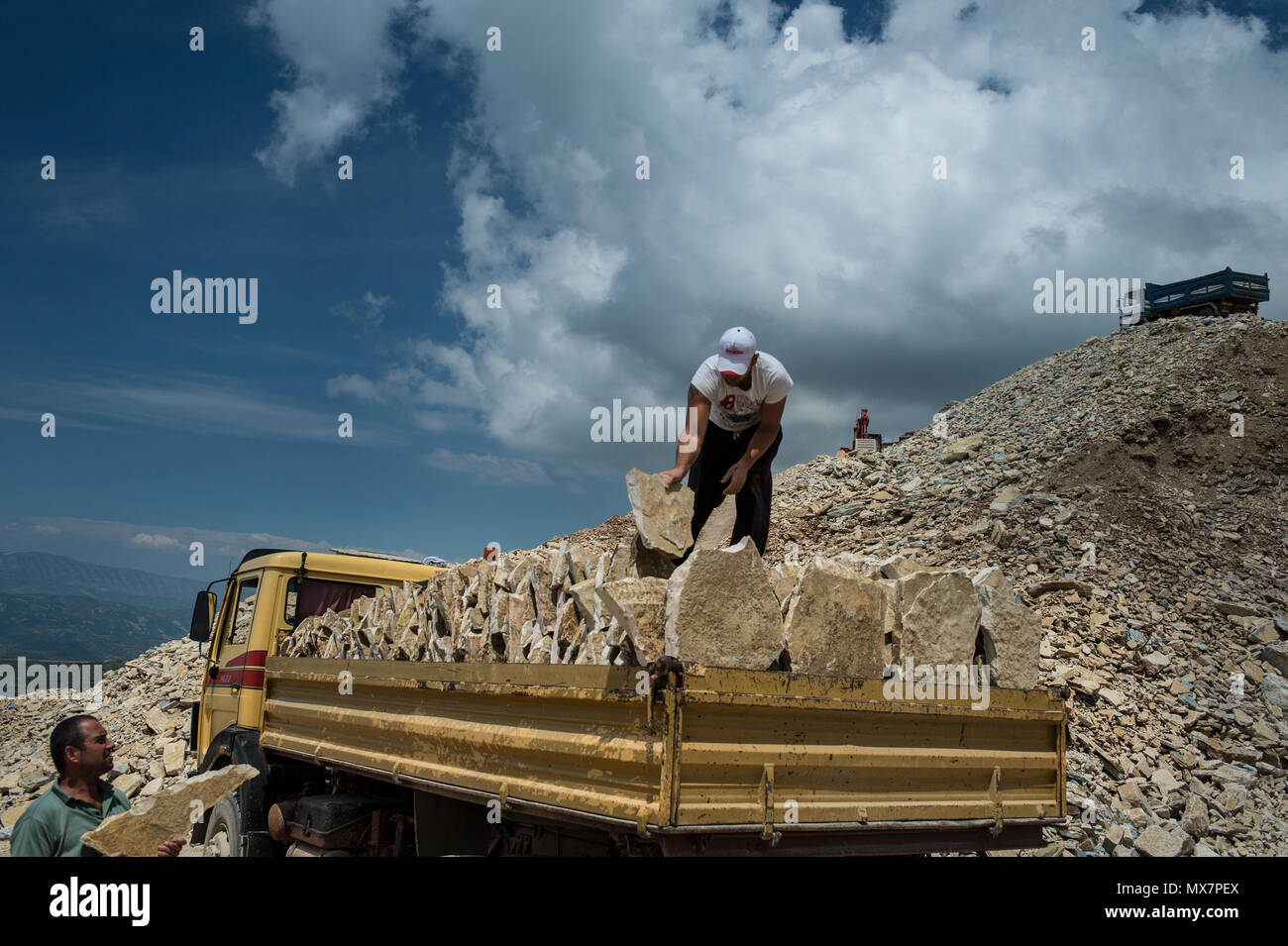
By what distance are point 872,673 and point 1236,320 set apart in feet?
60.5

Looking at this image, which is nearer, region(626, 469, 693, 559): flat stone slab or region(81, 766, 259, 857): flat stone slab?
region(81, 766, 259, 857): flat stone slab

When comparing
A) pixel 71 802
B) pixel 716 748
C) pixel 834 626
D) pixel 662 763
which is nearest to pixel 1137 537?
pixel 834 626

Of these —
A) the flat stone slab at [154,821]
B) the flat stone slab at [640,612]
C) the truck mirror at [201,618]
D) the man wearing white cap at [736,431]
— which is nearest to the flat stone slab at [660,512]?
the man wearing white cap at [736,431]

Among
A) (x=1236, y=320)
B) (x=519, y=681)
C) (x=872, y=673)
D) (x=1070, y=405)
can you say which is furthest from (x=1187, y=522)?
(x=519, y=681)

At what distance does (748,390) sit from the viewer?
4680 mm

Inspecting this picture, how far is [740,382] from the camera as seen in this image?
15.2 feet

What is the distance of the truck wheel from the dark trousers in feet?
10.8

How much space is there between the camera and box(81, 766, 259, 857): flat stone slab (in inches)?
134

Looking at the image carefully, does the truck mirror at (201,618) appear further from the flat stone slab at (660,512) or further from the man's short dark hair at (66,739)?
the flat stone slab at (660,512)

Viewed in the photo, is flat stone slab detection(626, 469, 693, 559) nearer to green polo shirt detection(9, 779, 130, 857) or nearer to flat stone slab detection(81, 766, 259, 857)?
flat stone slab detection(81, 766, 259, 857)

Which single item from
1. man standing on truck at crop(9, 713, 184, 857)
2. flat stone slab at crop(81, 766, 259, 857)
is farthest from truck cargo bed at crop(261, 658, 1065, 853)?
man standing on truck at crop(9, 713, 184, 857)

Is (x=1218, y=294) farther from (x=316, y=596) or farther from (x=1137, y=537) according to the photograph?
(x=316, y=596)

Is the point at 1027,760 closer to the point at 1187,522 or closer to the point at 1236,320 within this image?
the point at 1187,522

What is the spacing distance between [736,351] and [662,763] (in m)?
2.45
